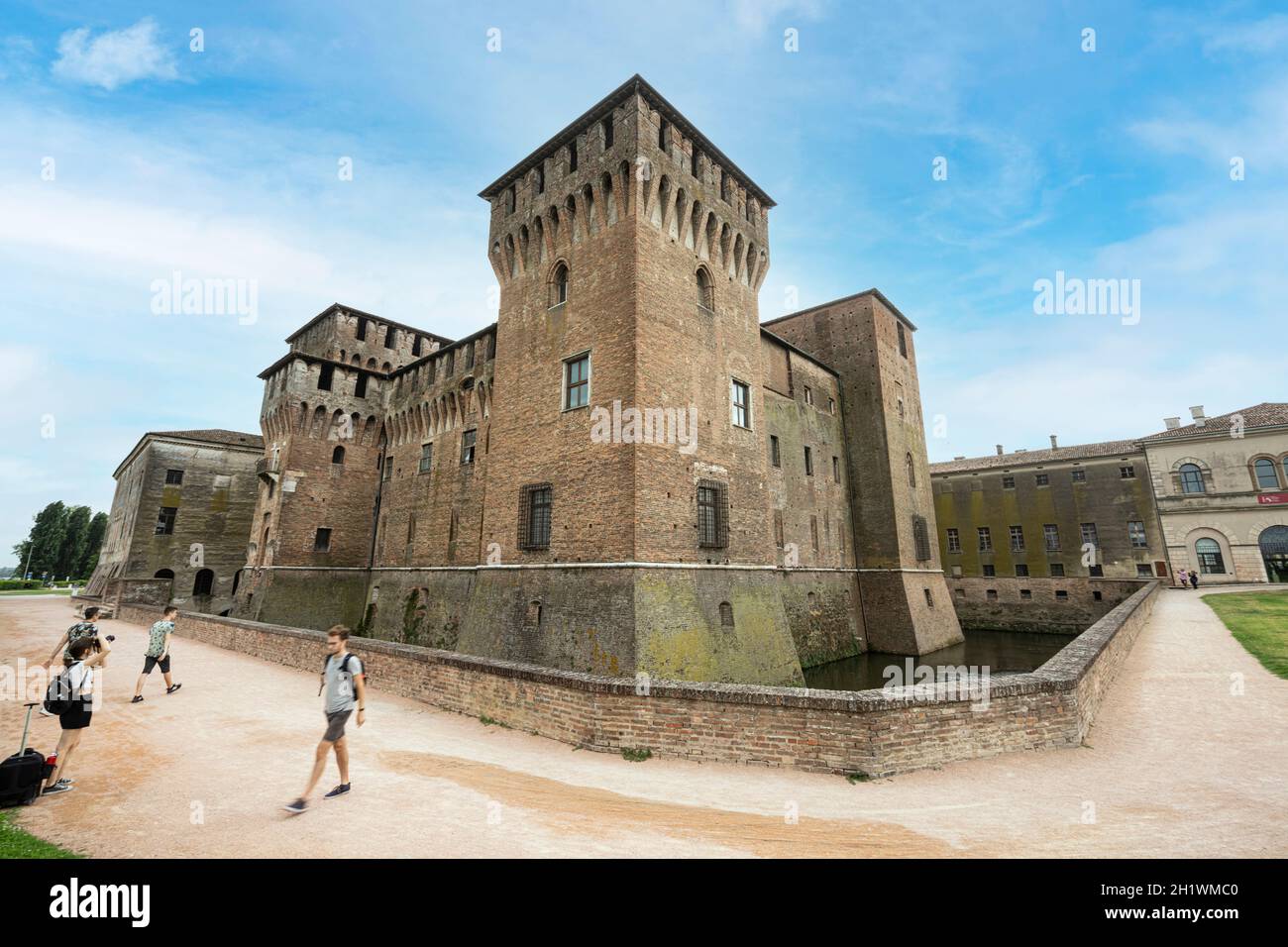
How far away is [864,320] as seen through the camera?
2848cm

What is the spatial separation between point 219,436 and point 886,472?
41650 millimetres

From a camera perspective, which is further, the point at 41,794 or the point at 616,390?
the point at 616,390

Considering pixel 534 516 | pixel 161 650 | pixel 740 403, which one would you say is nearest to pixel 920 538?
pixel 740 403

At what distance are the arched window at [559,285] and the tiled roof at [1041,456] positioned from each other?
3795 centimetres

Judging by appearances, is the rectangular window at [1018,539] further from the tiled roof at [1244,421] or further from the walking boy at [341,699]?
the walking boy at [341,699]

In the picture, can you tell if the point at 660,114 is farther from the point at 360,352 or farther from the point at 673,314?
the point at 360,352

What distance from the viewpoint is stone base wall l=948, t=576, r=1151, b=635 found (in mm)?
32625

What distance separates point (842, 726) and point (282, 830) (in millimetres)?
6206

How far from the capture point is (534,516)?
1584cm

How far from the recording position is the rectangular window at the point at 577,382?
50.8ft

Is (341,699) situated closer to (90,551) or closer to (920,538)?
(920,538)

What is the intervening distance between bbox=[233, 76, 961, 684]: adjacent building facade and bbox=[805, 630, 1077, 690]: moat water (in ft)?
2.56

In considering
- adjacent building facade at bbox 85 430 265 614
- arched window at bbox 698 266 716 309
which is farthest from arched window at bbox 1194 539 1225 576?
adjacent building facade at bbox 85 430 265 614
